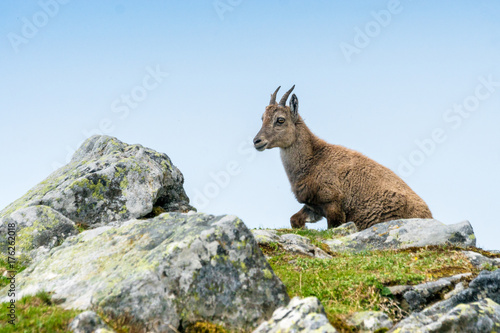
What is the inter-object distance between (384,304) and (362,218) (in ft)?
29.8

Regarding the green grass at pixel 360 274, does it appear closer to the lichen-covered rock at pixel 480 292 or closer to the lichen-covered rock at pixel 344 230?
the lichen-covered rock at pixel 480 292

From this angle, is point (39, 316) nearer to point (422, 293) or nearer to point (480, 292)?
point (422, 293)

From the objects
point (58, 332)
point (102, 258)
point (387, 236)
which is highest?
point (102, 258)

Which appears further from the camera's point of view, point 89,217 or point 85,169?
point 85,169

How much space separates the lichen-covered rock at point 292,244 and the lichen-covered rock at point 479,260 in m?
3.24

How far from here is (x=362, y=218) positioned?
17.1 metres

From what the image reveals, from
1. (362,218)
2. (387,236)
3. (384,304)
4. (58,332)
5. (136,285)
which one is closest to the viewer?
(58,332)

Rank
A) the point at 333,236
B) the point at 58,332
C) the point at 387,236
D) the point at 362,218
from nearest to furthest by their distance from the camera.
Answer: the point at 58,332, the point at 387,236, the point at 333,236, the point at 362,218

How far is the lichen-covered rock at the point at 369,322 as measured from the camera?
275 inches

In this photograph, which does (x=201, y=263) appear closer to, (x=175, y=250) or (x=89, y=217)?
(x=175, y=250)

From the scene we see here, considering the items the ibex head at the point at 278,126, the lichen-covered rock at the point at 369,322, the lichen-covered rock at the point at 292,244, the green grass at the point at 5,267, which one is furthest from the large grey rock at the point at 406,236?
the green grass at the point at 5,267

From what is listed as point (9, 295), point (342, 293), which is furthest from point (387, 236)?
point (9, 295)

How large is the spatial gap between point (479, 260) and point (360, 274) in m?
3.19

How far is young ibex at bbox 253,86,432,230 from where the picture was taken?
55.3 feet
